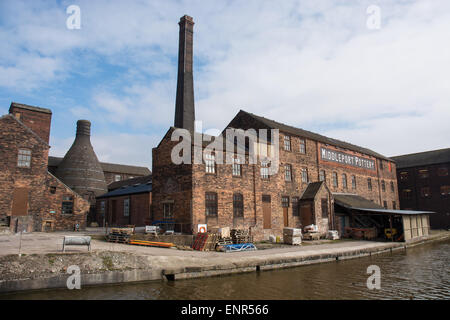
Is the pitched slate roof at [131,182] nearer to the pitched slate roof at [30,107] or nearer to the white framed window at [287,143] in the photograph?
the pitched slate roof at [30,107]

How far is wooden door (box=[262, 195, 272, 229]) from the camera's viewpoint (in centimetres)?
2252

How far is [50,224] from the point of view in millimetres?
23172

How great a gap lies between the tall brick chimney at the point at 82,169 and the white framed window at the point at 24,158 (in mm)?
13869

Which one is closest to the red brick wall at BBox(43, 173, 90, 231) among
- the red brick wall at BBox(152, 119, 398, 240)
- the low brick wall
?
the red brick wall at BBox(152, 119, 398, 240)

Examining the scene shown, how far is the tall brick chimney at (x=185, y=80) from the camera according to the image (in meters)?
32.5

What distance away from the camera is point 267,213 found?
22781mm

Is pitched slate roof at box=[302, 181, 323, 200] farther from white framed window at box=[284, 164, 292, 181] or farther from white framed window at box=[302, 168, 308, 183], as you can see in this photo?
white framed window at box=[284, 164, 292, 181]

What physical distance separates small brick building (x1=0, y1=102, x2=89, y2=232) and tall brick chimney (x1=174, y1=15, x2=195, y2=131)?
41.9 feet

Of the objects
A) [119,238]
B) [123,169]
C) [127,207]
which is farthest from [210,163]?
[123,169]

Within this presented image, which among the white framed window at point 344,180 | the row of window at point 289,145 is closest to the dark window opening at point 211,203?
the row of window at point 289,145

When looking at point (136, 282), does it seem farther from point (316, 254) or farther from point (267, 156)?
point (267, 156)
